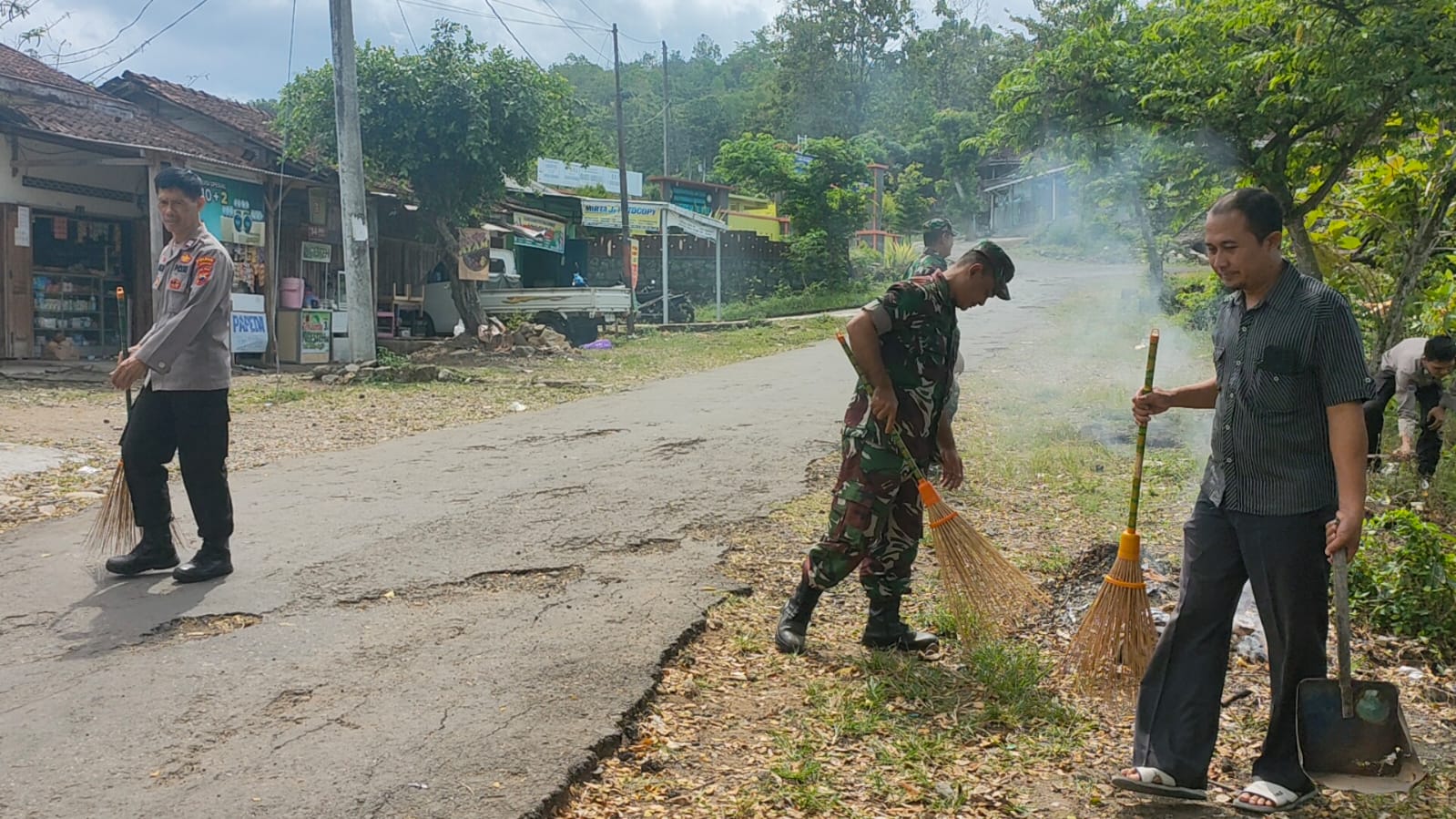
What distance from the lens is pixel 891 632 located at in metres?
3.99

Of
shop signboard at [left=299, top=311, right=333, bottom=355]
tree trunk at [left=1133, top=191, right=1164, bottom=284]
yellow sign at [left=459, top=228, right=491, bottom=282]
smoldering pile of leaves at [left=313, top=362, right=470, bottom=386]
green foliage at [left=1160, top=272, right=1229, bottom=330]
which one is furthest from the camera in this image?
yellow sign at [left=459, top=228, right=491, bottom=282]

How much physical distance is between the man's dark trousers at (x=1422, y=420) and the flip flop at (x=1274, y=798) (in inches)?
189

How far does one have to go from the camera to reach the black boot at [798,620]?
3.98 meters

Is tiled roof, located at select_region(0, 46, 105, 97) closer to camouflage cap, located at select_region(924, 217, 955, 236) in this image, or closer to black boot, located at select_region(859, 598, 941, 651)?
camouflage cap, located at select_region(924, 217, 955, 236)

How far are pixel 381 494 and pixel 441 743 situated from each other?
3.75 m

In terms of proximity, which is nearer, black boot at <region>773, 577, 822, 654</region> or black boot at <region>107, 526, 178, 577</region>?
black boot at <region>773, 577, 822, 654</region>

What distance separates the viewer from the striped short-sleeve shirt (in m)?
2.75

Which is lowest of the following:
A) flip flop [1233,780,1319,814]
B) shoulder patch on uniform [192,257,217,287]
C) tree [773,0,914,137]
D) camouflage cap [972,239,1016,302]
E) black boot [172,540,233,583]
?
flip flop [1233,780,1319,814]

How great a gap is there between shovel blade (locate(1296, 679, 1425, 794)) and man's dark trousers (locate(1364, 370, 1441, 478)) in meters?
4.77

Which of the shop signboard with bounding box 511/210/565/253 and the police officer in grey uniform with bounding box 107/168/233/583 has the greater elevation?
the shop signboard with bounding box 511/210/565/253

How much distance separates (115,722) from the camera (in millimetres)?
3174

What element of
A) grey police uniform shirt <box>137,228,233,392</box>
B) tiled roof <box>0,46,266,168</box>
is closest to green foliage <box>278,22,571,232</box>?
tiled roof <box>0,46,266,168</box>

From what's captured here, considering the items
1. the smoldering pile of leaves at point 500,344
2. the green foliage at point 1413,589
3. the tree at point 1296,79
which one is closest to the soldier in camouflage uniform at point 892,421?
the green foliage at point 1413,589

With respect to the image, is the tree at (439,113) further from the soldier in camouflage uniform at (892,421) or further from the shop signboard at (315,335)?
the soldier in camouflage uniform at (892,421)
